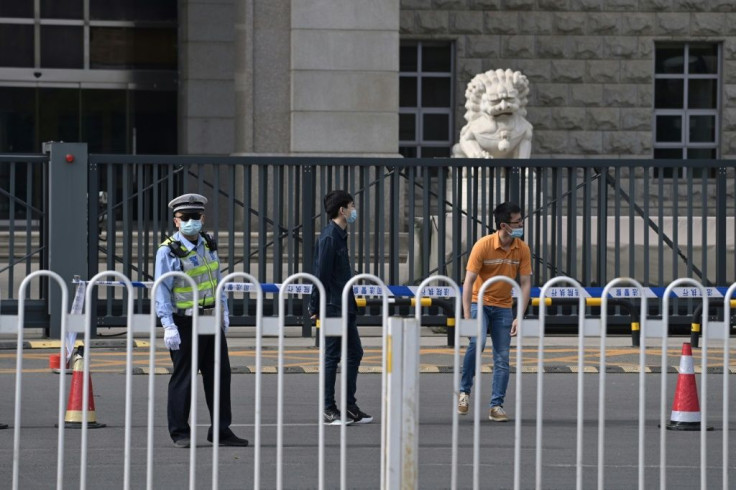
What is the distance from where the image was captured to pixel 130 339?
27.8 feet

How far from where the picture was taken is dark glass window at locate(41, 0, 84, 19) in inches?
979

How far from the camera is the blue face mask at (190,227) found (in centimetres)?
1122

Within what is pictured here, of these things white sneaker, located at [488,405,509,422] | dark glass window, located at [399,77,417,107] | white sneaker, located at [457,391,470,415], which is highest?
dark glass window, located at [399,77,417,107]

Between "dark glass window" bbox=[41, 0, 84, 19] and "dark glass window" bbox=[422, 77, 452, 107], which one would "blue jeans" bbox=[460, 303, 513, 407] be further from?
"dark glass window" bbox=[41, 0, 84, 19]

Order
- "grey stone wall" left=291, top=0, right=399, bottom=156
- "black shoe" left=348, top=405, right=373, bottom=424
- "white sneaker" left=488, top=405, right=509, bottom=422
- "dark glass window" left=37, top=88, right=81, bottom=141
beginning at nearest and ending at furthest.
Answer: "black shoe" left=348, top=405, right=373, bottom=424 → "white sneaker" left=488, top=405, right=509, bottom=422 → "grey stone wall" left=291, top=0, right=399, bottom=156 → "dark glass window" left=37, top=88, right=81, bottom=141

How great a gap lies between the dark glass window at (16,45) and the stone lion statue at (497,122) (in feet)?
23.8

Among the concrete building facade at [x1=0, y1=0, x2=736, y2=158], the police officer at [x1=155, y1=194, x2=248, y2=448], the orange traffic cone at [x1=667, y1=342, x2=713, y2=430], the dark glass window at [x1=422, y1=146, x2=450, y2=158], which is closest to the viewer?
the police officer at [x1=155, y1=194, x2=248, y2=448]

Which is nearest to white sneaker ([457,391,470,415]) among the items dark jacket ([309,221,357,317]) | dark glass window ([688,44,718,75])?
dark jacket ([309,221,357,317])

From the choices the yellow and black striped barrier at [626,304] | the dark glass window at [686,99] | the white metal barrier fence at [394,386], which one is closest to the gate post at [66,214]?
the yellow and black striped barrier at [626,304]

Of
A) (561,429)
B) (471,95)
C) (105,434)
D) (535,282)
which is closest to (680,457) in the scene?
(561,429)

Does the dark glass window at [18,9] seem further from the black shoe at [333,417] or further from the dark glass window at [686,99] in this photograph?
the black shoe at [333,417]

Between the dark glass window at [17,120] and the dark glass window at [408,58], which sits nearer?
the dark glass window at [17,120]

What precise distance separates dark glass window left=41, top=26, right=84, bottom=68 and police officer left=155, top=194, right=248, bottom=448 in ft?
46.2

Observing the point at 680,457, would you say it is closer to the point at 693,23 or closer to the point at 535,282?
the point at 535,282
